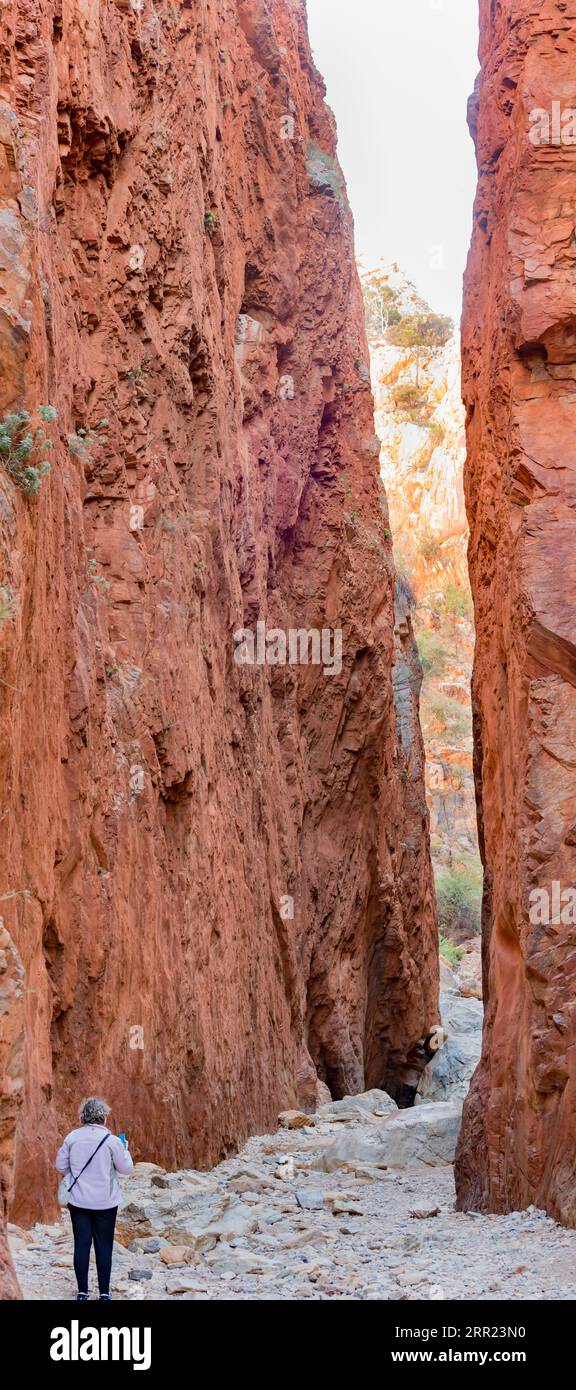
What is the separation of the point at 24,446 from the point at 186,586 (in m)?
6.92

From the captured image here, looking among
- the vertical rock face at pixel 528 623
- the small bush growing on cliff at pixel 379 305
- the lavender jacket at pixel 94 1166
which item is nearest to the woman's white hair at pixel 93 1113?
the lavender jacket at pixel 94 1166

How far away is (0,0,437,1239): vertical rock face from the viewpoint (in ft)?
33.2

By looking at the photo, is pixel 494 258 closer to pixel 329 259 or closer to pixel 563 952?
pixel 563 952

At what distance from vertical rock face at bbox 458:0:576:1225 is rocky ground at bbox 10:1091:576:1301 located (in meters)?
0.82

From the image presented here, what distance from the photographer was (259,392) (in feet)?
68.6

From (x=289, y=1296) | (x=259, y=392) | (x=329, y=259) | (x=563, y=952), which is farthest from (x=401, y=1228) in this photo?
(x=329, y=259)

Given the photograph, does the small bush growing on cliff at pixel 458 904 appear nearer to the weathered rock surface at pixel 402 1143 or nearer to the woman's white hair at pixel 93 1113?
the weathered rock surface at pixel 402 1143

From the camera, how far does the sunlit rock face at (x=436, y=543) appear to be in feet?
189

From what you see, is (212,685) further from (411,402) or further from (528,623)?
(411,402)

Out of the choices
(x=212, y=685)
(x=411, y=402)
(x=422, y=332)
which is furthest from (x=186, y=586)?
(x=422, y=332)

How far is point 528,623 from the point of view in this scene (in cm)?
1222

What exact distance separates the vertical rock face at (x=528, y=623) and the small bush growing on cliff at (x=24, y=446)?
526cm

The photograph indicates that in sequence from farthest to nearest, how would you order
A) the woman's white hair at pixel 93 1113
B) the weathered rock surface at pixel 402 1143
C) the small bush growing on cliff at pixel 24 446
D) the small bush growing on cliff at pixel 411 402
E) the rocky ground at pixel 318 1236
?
the small bush growing on cliff at pixel 411 402 < the weathered rock surface at pixel 402 1143 < the small bush growing on cliff at pixel 24 446 < the rocky ground at pixel 318 1236 < the woman's white hair at pixel 93 1113

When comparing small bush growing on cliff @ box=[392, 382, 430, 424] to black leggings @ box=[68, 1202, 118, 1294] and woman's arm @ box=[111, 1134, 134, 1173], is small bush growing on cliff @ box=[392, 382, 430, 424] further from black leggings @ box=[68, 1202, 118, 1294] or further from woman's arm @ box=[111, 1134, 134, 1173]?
black leggings @ box=[68, 1202, 118, 1294]
